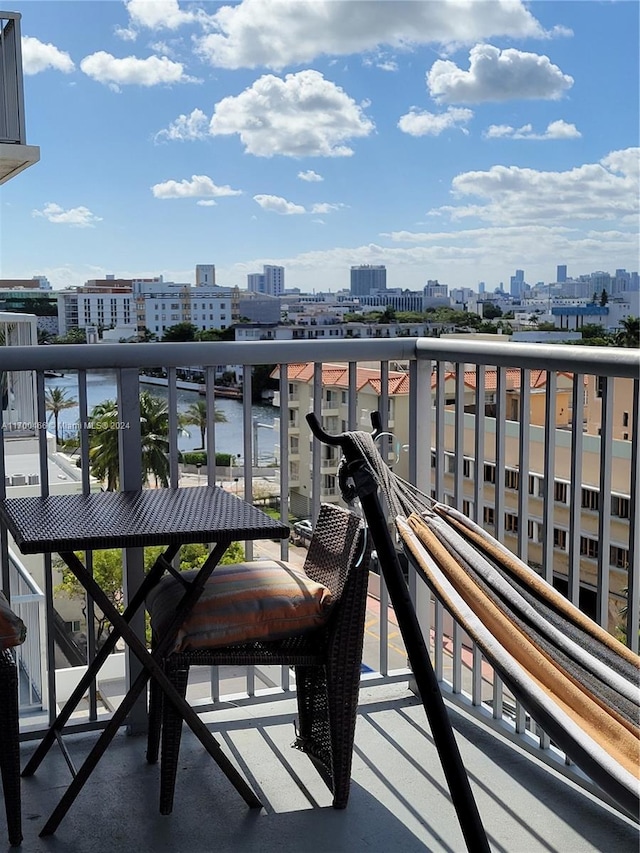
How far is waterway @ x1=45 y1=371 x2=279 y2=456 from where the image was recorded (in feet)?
8.25

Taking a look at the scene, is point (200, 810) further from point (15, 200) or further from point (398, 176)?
point (398, 176)

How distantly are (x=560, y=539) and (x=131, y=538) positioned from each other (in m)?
1.09

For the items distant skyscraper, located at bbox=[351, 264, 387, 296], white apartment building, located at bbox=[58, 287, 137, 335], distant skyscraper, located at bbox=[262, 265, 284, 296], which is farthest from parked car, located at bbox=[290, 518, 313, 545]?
distant skyscraper, located at bbox=[262, 265, 284, 296]

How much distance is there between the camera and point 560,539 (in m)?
2.29

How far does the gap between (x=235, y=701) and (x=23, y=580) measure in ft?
3.03

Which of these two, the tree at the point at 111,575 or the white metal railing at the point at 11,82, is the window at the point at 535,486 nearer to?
the tree at the point at 111,575

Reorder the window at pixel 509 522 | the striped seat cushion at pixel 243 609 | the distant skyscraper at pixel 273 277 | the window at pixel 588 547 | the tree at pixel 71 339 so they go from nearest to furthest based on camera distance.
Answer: the striped seat cushion at pixel 243 609
the window at pixel 588 547
the window at pixel 509 522
the tree at pixel 71 339
the distant skyscraper at pixel 273 277

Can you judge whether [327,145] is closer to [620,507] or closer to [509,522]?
[509,522]

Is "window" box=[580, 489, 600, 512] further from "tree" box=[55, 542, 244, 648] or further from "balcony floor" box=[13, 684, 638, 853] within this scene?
"tree" box=[55, 542, 244, 648]


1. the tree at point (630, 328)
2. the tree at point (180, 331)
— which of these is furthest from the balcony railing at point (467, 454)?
the tree at point (180, 331)

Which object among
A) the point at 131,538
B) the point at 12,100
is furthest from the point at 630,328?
the point at 131,538

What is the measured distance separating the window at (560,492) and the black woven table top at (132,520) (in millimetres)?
709

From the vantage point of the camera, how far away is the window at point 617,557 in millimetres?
2111

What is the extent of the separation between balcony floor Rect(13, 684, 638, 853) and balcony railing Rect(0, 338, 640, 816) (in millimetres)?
141
